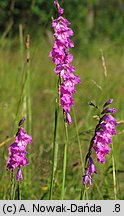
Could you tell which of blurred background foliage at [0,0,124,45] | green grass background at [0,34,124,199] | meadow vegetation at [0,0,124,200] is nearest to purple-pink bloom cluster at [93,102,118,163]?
meadow vegetation at [0,0,124,200]

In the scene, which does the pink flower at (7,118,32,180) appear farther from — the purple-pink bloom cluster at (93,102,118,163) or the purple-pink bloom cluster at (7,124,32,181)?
the purple-pink bloom cluster at (93,102,118,163)

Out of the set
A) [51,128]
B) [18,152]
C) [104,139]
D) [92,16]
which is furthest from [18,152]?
[92,16]

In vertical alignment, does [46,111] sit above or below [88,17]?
below

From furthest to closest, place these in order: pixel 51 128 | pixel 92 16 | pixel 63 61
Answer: pixel 92 16
pixel 51 128
pixel 63 61

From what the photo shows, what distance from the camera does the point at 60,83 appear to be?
1752mm

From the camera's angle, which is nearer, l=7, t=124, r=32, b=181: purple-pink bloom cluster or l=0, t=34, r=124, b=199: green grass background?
l=7, t=124, r=32, b=181: purple-pink bloom cluster

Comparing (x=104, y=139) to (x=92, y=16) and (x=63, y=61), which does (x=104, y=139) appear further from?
(x=92, y=16)

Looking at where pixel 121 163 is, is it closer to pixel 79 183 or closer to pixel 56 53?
pixel 79 183

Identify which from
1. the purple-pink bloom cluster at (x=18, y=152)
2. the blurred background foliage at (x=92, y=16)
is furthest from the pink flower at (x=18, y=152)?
the blurred background foliage at (x=92, y=16)

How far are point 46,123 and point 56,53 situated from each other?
3.02m

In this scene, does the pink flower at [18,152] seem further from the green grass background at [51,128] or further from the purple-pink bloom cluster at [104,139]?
the green grass background at [51,128]

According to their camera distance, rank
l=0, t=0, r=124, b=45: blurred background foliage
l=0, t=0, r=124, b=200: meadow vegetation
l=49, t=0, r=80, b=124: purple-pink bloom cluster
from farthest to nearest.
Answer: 1. l=0, t=0, r=124, b=45: blurred background foliage
2. l=0, t=0, r=124, b=200: meadow vegetation
3. l=49, t=0, r=80, b=124: purple-pink bloom cluster

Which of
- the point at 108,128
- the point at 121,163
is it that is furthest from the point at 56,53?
the point at 121,163

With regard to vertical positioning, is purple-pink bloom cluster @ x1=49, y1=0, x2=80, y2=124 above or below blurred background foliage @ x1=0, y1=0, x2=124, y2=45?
below
